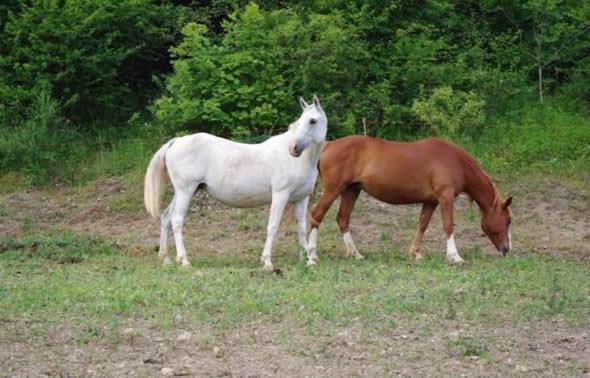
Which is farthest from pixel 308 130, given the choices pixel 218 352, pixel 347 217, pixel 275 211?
pixel 218 352

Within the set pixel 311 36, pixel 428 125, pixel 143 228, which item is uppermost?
pixel 311 36

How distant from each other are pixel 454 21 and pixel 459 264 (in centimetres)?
916

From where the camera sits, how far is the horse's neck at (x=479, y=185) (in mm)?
12906

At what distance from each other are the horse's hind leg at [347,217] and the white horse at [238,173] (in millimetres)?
768

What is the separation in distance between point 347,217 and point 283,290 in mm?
3419

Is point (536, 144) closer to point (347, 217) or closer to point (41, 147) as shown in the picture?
point (347, 217)

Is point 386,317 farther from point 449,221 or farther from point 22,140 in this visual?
point 22,140

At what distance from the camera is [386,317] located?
8570 mm

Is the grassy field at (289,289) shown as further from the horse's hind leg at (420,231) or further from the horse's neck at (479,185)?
the horse's neck at (479,185)

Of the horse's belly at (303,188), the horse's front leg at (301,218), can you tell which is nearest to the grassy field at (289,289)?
the horse's front leg at (301,218)

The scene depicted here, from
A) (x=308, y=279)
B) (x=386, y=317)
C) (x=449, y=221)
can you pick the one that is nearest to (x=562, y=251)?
(x=449, y=221)

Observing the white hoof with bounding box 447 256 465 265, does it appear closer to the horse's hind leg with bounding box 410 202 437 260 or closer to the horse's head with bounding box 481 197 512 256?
the horse's hind leg with bounding box 410 202 437 260

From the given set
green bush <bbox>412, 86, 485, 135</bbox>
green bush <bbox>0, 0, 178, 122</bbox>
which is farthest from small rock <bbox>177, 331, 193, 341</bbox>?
green bush <bbox>0, 0, 178, 122</bbox>

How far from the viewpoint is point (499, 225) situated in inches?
507
